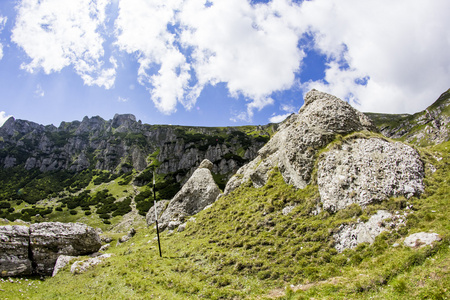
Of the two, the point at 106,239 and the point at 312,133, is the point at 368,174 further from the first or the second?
the point at 106,239

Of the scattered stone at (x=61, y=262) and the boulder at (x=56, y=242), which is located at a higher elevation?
the boulder at (x=56, y=242)

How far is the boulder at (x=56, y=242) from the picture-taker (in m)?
28.6

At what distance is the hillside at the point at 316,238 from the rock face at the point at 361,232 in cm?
7

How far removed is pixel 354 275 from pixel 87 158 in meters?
228

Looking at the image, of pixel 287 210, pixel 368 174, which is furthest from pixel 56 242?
pixel 368 174

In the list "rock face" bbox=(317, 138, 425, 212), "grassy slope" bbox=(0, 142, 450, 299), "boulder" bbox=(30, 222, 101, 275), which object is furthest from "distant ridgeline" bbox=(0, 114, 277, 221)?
"rock face" bbox=(317, 138, 425, 212)

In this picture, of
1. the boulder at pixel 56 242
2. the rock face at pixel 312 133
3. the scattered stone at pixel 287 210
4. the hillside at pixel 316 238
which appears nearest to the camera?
the hillside at pixel 316 238

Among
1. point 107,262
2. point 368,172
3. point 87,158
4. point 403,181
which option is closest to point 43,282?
point 107,262

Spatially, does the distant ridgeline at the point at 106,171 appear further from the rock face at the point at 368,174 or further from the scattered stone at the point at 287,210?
the rock face at the point at 368,174

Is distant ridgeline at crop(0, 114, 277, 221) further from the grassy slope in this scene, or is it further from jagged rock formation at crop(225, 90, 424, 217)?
jagged rock formation at crop(225, 90, 424, 217)

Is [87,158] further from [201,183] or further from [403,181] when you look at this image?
[403,181]

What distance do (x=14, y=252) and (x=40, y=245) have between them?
9.53 ft

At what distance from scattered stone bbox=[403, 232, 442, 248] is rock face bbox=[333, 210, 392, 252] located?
1.81 meters

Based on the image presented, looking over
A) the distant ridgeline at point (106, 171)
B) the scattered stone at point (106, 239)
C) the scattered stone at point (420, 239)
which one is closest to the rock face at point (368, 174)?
the scattered stone at point (420, 239)
